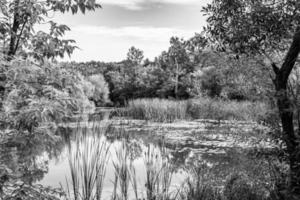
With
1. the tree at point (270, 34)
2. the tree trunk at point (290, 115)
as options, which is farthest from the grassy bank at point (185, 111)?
the tree trunk at point (290, 115)

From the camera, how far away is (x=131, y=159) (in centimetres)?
362

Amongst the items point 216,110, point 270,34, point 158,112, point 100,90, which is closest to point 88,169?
point 270,34

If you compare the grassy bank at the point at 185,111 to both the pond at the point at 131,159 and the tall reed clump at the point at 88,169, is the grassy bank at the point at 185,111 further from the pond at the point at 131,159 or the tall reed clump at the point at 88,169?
the tall reed clump at the point at 88,169

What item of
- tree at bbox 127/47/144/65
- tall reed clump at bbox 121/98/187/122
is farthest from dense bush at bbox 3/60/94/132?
tree at bbox 127/47/144/65

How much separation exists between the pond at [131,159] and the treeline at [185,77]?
2.17 ft

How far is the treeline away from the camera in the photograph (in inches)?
136

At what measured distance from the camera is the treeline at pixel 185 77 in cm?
347

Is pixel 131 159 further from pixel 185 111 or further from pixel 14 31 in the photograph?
pixel 185 111

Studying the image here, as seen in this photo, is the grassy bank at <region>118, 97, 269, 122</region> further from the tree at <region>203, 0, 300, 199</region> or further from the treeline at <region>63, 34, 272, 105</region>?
the tree at <region>203, 0, 300, 199</region>

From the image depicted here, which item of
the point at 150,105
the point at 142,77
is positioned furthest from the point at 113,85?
the point at 150,105

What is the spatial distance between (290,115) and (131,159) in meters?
1.86

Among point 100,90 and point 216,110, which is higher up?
point 100,90

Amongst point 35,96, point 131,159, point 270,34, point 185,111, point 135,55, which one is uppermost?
point 135,55

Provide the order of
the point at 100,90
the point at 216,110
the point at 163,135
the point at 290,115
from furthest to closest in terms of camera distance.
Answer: the point at 100,90 < the point at 216,110 < the point at 163,135 < the point at 290,115
